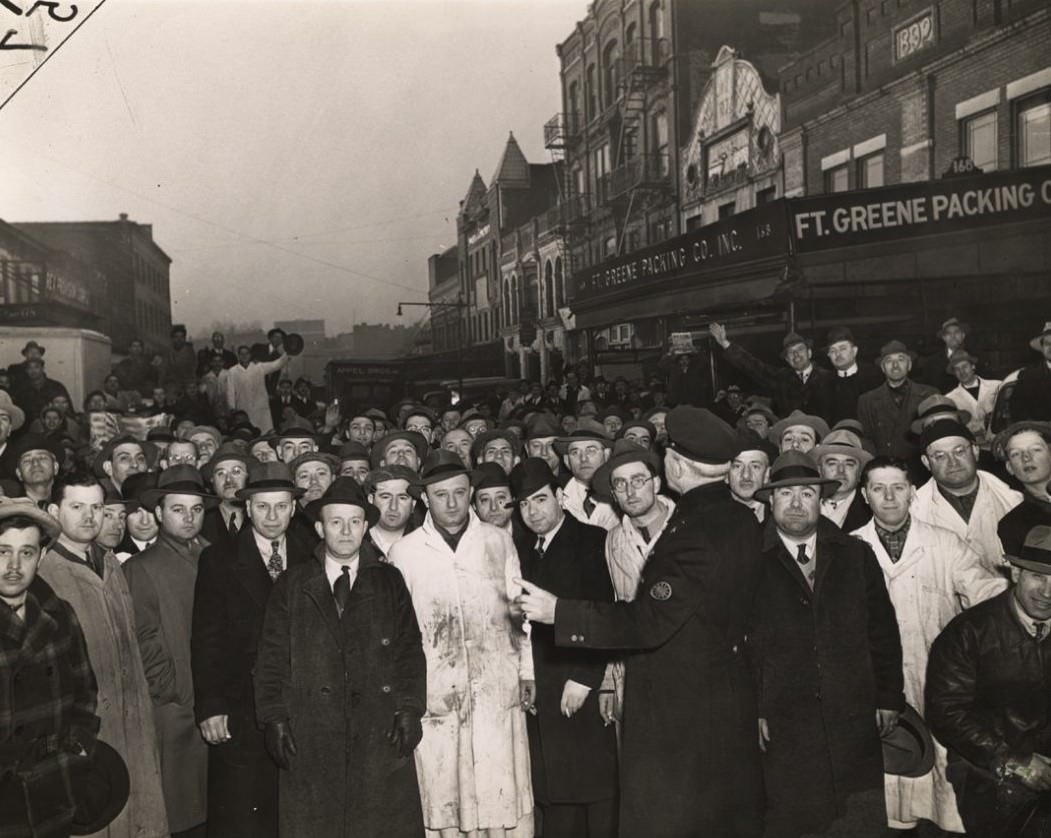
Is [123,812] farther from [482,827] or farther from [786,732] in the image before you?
[786,732]

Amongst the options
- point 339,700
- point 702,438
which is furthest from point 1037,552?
point 339,700

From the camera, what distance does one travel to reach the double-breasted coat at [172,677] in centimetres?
450

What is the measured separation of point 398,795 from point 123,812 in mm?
1181

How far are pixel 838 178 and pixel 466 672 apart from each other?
15083 mm

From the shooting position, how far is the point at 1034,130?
1248 cm

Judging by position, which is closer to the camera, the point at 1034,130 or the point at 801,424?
the point at 801,424

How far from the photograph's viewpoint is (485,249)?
39.1 m

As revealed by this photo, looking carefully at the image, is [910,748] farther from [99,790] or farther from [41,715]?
[41,715]

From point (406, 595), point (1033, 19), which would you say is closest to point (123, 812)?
point (406, 595)

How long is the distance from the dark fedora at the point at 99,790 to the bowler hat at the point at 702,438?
8.25 feet

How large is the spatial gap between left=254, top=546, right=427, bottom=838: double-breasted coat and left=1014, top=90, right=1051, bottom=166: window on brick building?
459 inches

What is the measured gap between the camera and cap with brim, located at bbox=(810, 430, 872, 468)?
17.8ft

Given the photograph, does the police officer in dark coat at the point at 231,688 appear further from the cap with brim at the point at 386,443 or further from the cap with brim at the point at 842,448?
the cap with brim at the point at 842,448

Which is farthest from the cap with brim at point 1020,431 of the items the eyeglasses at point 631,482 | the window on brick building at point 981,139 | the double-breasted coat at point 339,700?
the window on brick building at point 981,139
